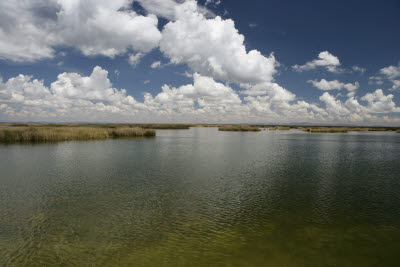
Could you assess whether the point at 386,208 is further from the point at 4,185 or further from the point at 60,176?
the point at 4,185

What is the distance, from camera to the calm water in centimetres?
734

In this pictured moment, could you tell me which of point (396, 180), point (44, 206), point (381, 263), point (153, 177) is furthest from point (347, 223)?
point (44, 206)

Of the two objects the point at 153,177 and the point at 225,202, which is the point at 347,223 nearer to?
the point at 225,202

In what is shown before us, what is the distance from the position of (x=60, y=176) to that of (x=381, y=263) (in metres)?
18.6

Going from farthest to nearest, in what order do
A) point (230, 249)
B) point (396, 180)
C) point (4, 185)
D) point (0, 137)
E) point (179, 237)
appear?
1. point (0, 137)
2. point (396, 180)
3. point (4, 185)
4. point (179, 237)
5. point (230, 249)

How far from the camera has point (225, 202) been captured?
1204 cm

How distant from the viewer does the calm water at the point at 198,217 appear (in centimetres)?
734

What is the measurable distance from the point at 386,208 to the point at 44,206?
16.5 meters

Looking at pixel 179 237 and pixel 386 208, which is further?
pixel 386 208

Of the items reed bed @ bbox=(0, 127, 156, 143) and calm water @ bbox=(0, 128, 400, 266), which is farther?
reed bed @ bbox=(0, 127, 156, 143)

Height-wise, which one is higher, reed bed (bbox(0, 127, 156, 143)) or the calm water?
reed bed (bbox(0, 127, 156, 143))

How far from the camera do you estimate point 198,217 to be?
33.4ft

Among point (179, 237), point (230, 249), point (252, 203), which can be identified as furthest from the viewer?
point (252, 203)

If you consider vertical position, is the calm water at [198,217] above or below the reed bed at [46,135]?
below
